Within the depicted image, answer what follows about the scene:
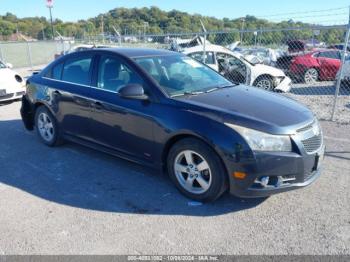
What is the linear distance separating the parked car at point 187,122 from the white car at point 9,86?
4.45 m

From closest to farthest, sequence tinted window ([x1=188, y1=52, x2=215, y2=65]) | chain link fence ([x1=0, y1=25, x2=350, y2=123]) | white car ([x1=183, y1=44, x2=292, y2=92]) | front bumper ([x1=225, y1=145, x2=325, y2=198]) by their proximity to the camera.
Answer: front bumper ([x1=225, y1=145, x2=325, y2=198]) → chain link fence ([x1=0, y1=25, x2=350, y2=123]) → white car ([x1=183, y1=44, x2=292, y2=92]) → tinted window ([x1=188, y1=52, x2=215, y2=65])

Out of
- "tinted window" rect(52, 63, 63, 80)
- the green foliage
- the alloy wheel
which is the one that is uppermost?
the green foliage

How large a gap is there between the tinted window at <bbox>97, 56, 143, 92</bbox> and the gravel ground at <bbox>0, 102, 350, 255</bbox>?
1137 mm

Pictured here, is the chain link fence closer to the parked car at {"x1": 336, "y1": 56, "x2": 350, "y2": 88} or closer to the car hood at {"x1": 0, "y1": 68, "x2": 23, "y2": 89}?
the parked car at {"x1": 336, "y1": 56, "x2": 350, "y2": 88}

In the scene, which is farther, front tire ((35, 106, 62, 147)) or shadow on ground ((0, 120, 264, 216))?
front tire ((35, 106, 62, 147))

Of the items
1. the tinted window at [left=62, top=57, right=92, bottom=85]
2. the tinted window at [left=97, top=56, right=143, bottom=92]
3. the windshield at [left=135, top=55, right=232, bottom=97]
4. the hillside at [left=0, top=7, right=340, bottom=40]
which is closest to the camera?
the windshield at [left=135, top=55, right=232, bottom=97]

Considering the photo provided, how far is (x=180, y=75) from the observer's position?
4.40m

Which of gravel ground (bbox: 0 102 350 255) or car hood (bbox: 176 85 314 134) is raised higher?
car hood (bbox: 176 85 314 134)

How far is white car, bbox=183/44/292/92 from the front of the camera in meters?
10.3

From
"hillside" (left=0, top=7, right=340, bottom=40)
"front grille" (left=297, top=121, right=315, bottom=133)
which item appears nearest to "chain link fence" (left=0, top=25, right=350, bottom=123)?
"hillside" (left=0, top=7, right=340, bottom=40)

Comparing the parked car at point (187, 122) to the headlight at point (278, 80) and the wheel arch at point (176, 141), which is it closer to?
the wheel arch at point (176, 141)

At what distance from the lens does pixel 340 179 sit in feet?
14.1

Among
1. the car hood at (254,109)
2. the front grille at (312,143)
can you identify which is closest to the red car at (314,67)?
the car hood at (254,109)

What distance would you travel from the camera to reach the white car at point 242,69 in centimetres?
1031
